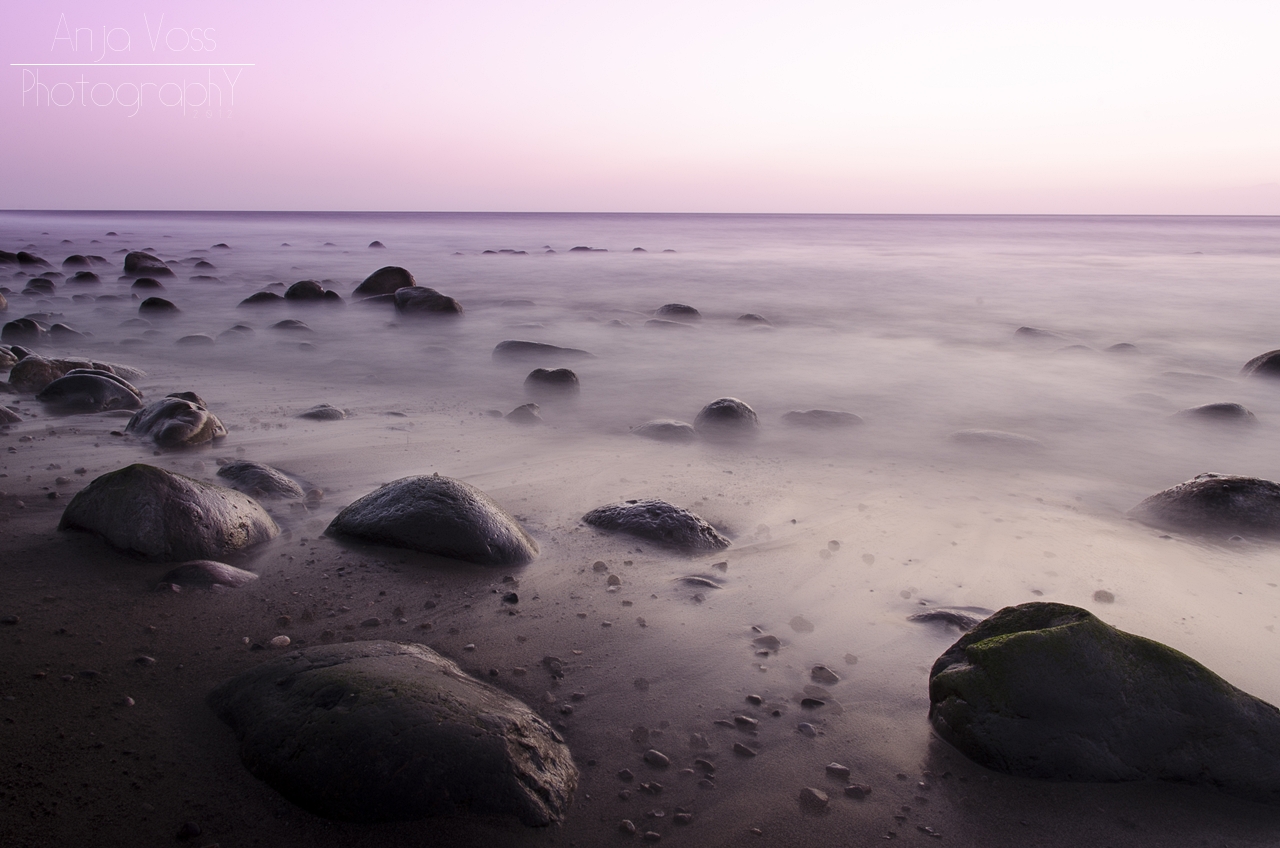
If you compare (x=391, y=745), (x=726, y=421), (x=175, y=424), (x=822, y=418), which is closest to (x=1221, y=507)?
(x=822, y=418)

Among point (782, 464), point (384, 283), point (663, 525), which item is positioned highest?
point (384, 283)

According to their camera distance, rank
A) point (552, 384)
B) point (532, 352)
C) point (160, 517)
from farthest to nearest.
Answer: point (532, 352) < point (552, 384) < point (160, 517)

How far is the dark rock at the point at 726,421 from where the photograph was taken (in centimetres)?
531

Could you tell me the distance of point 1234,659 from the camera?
8.70 feet

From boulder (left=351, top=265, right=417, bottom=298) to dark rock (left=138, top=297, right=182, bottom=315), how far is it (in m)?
2.69

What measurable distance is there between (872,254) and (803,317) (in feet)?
60.0

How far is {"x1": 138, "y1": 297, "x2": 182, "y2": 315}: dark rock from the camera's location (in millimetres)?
11258

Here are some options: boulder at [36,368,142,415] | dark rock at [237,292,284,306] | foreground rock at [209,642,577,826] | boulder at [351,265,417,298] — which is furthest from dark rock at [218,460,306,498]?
boulder at [351,265,417,298]

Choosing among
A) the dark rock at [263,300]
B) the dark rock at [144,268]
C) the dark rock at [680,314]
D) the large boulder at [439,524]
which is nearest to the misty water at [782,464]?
the large boulder at [439,524]

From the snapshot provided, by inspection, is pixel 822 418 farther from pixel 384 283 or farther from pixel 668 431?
pixel 384 283

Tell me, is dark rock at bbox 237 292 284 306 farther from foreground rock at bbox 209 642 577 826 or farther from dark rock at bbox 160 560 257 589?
foreground rock at bbox 209 642 577 826

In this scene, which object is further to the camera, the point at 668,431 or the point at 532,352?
the point at 532,352

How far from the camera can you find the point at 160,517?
112 inches

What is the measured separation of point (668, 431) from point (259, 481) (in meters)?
2.51
